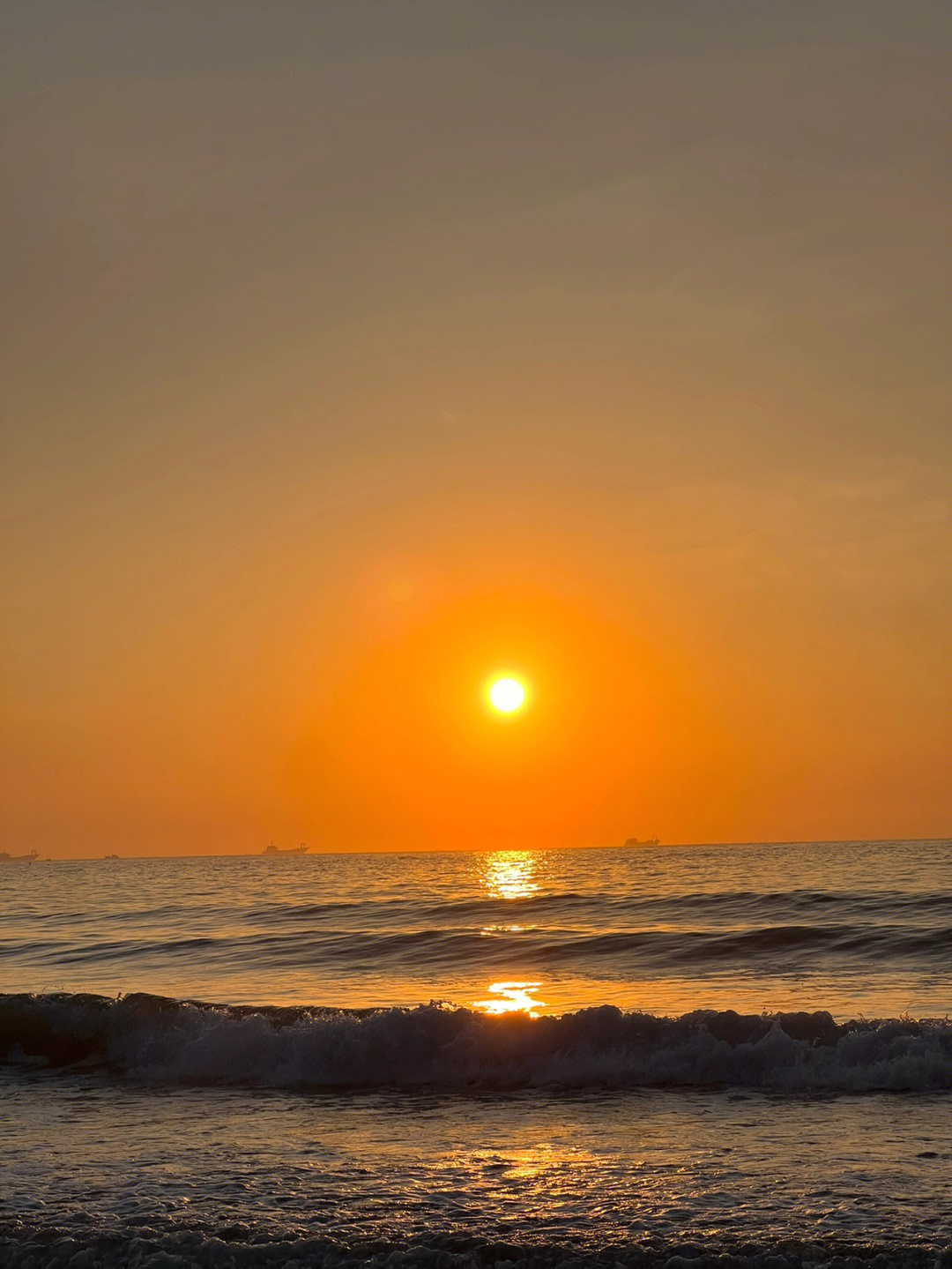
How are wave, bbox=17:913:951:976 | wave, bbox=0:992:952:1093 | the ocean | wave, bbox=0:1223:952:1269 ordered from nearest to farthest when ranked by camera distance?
wave, bbox=0:1223:952:1269
the ocean
wave, bbox=0:992:952:1093
wave, bbox=17:913:951:976

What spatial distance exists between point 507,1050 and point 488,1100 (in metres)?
2.06

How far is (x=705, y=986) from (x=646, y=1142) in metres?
12.5

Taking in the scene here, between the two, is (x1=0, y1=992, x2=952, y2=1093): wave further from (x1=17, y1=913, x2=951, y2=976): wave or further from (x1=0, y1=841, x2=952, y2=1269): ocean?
(x1=17, y1=913, x2=951, y2=976): wave

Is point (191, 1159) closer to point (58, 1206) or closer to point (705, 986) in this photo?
point (58, 1206)

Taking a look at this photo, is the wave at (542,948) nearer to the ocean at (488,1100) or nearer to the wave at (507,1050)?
the ocean at (488,1100)

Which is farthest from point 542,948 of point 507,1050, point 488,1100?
point 488,1100

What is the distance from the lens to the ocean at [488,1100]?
9.30 meters

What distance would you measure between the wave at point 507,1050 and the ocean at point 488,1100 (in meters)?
0.05

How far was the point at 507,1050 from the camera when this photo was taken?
1762 cm

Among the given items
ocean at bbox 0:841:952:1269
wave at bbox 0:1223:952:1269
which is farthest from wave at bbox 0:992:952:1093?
wave at bbox 0:1223:952:1269

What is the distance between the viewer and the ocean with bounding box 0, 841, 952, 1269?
9.30 m

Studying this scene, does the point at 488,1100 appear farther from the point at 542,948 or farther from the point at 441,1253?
the point at 542,948

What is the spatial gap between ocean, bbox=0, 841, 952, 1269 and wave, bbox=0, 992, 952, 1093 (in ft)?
0.17

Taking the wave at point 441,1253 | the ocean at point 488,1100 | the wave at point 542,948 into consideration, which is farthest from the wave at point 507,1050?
the wave at point 542,948
